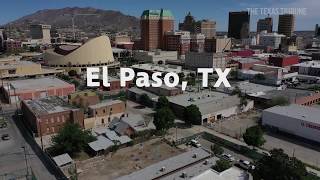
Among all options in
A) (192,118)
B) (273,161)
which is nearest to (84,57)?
(192,118)

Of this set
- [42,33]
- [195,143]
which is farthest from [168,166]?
[42,33]

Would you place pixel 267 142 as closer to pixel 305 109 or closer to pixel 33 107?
pixel 305 109

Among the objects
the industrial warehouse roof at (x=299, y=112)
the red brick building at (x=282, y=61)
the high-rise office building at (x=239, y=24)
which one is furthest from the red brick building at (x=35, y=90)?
the high-rise office building at (x=239, y=24)

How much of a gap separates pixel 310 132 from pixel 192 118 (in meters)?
11.1

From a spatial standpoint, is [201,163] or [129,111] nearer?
[201,163]

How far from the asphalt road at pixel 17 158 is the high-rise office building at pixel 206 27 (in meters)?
119

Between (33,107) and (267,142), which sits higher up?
(33,107)

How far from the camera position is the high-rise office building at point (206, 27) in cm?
13909

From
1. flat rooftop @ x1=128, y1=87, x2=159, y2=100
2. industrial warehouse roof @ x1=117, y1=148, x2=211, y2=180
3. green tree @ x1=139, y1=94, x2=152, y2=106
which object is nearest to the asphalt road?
industrial warehouse roof @ x1=117, y1=148, x2=211, y2=180

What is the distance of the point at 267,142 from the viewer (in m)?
26.5

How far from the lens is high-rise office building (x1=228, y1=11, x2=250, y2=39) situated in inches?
6216

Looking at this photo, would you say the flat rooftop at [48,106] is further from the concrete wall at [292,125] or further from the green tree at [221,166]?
the concrete wall at [292,125]

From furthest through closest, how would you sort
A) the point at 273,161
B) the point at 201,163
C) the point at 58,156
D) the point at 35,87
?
the point at 35,87, the point at 58,156, the point at 201,163, the point at 273,161

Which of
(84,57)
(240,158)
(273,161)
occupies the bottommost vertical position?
(240,158)
